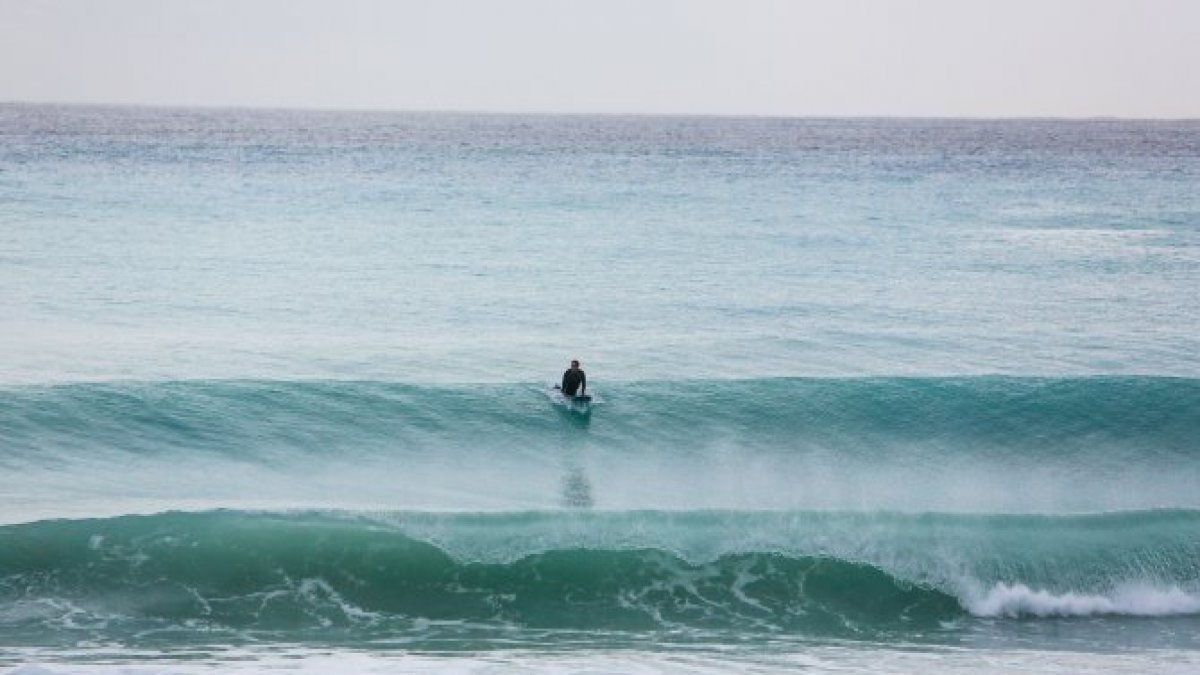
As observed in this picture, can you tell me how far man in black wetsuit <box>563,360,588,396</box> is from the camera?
2377 centimetres

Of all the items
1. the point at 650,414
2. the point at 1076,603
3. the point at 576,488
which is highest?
the point at 650,414

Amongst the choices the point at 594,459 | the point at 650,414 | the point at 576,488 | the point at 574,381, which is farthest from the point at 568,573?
the point at 650,414

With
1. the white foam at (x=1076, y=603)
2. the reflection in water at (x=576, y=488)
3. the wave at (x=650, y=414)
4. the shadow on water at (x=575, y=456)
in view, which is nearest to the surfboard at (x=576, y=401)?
the shadow on water at (x=575, y=456)

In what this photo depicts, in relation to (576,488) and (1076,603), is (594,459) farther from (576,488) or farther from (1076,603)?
(1076,603)

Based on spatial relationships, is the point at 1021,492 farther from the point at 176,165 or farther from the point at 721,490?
the point at 176,165

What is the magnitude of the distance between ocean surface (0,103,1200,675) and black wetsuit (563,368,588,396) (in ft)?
1.14

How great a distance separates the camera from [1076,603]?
57.3ft

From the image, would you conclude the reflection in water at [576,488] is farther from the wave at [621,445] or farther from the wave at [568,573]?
the wave at [568,573]

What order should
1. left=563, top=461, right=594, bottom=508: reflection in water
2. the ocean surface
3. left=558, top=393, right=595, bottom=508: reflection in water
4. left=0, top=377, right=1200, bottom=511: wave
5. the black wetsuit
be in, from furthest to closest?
the black wetsuit → left=0, top=377, right=1200, bottom=511: wave → left=558, top=393, right=595, bottom=508: reflection in water → left=563, top=461, right=594, bottom=508: reflection in water → the ocean surface

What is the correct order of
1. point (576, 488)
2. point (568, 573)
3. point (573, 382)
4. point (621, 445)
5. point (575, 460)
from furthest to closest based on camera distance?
point (573, 382) → point (621, 445) → point (575, 460) → point (576, 488) → point (568, 573)

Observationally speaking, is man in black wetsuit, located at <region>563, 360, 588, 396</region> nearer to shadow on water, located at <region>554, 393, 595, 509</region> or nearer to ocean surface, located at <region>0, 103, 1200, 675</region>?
shadow on water, located at <region>554, 393, 595, 509</region>

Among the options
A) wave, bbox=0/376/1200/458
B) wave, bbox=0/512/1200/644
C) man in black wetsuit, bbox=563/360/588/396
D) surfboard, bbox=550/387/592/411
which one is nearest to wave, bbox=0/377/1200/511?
wave, bbox=0/376/1200/458

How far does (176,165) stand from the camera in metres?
76.4

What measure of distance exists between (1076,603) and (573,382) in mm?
9252
